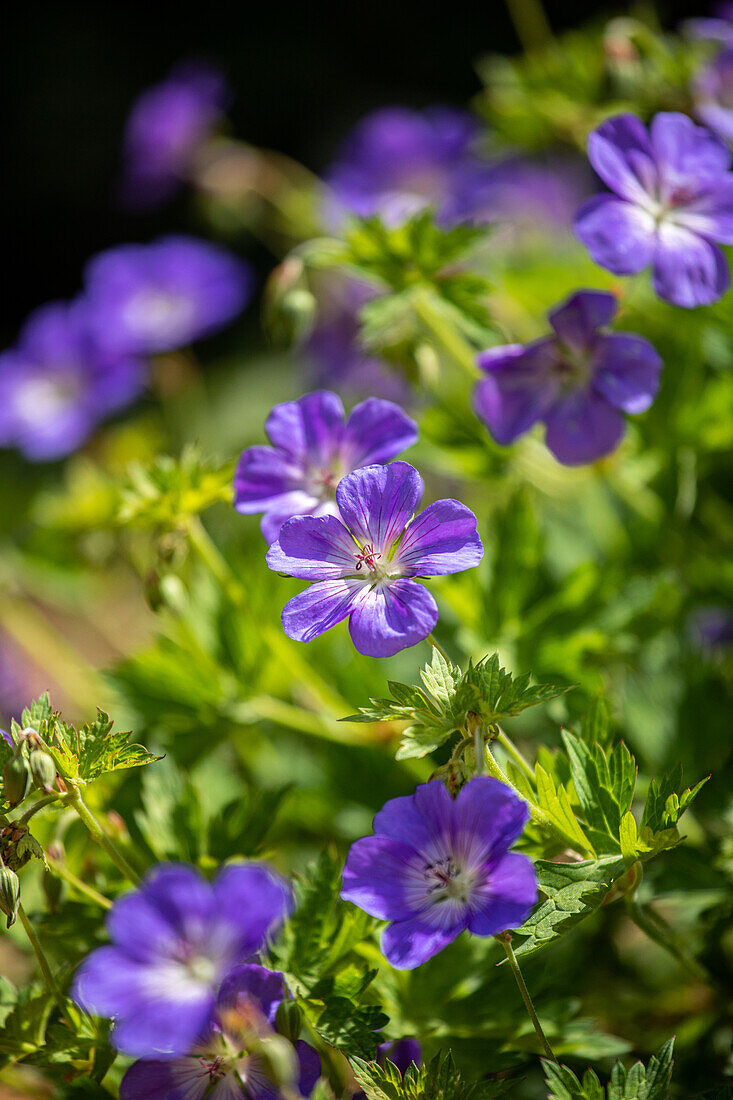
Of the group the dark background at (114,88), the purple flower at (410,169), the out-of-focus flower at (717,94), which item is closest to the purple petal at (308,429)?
the out-of-focus flower at (717,94)

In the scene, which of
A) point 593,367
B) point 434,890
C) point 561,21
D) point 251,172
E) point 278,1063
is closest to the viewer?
point 278,1063

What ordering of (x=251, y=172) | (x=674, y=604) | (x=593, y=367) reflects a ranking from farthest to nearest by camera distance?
(x=251, y=172)
(x=674, y=604)
(x=593, y=367)

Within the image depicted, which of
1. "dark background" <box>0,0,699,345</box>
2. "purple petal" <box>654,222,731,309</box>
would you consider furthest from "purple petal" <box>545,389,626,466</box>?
"dark background" <box>0,0,699,345</box>

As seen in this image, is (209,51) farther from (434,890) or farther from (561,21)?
(434,890)

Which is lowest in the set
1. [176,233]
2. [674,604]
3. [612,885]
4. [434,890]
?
[176,233]

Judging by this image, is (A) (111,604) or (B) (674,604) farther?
(A) (111,604)

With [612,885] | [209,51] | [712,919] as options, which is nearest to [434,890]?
[612,885]

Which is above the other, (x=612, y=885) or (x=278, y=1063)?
(x=278, y=1063)

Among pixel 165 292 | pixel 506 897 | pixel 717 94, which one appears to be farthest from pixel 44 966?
pixel 165 292
